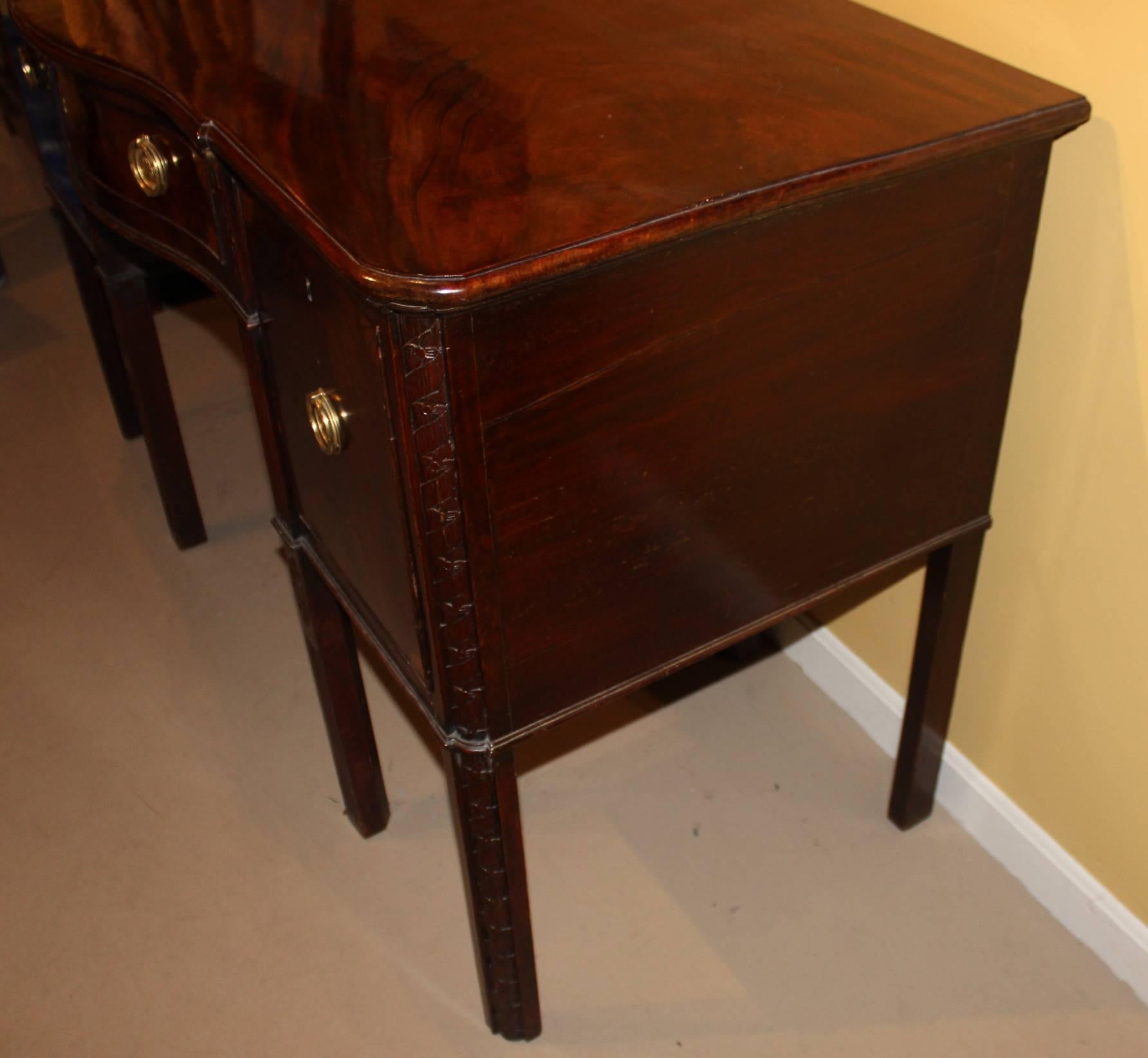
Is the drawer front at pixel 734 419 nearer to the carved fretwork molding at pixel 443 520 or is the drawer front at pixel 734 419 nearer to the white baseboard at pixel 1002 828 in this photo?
the carved fretwork molding at pixel 443 520

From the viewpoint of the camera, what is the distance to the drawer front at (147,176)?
1.06 metres

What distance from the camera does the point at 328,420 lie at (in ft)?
3.11

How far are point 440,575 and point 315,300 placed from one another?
219 millimetres

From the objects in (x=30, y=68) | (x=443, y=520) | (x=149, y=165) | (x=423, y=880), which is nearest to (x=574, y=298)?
(x=443, y=520)

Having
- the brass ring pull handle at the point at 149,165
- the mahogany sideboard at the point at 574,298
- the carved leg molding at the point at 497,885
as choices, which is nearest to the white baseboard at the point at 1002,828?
the mahogany sideboard at the point at 574,298

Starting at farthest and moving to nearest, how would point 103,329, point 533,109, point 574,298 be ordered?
point 103,329 → point 533,109 → point 574,298

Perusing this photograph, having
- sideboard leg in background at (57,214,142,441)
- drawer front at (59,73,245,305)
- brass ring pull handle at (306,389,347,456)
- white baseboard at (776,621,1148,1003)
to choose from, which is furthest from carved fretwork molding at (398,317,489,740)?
sideboard leg in background at (57,214,142,441)

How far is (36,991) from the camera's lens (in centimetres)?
134

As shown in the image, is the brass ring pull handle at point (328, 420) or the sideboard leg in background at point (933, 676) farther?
the sideboard leg in background at point (933, 676)

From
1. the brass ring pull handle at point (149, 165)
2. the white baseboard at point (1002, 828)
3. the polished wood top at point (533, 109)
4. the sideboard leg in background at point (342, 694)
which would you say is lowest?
the white baseboard at point (1002, 828)

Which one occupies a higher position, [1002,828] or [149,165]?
[149,165]

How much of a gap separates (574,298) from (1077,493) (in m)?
0.59

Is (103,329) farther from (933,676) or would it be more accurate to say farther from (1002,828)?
(1002,828)

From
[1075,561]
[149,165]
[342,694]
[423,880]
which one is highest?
[149,165]
